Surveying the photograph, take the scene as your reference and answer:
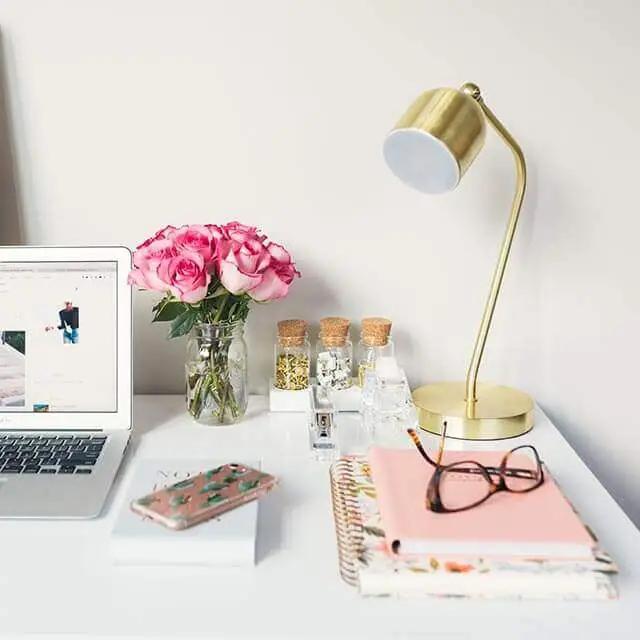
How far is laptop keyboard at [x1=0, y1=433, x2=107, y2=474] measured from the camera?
947 millimetres

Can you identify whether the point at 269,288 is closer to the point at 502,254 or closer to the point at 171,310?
the point at 171,310

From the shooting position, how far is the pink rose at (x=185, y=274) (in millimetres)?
1026

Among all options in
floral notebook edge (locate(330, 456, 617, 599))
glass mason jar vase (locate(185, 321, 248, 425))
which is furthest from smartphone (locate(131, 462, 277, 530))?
glass mason jar vase (locate(185, 321, 248, 425))

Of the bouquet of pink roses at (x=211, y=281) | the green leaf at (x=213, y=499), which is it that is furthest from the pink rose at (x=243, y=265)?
the green leaf at (x=213, y=499)

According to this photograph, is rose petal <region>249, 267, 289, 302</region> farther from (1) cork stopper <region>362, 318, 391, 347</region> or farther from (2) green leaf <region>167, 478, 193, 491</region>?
(2) green leaf <region>167, 478, 193, 491</region>

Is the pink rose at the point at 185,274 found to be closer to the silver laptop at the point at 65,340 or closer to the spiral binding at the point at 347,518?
the silver laptop at the point at 65,340

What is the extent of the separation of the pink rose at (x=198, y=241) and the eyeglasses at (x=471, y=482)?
0.38 meters

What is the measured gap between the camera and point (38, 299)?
1.07 meters

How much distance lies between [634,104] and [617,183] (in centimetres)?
12

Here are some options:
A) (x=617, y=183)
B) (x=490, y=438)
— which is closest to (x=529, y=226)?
(x=617, y=183)

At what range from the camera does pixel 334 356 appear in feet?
3.94

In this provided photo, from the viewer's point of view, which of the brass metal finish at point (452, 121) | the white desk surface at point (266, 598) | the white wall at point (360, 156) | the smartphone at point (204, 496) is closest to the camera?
the white desk surface at point (266, 598)

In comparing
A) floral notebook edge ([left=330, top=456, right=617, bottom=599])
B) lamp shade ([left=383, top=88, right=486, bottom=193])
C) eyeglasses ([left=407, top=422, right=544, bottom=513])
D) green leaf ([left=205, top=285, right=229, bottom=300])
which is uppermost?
lamp shade ([left=383, top=88, right=486, bottom=193])

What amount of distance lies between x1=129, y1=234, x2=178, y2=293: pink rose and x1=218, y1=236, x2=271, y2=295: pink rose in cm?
7
